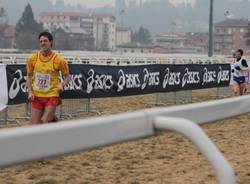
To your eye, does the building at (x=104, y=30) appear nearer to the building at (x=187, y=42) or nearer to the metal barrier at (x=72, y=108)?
the building at (x=187, y=42)

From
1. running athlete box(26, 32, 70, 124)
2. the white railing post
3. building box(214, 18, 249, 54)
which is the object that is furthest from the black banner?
building box(214, 18, 249, 54)

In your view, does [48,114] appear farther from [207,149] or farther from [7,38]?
[7,38]

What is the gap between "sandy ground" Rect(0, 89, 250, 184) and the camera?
6.30 m

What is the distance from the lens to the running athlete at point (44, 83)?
720 cm

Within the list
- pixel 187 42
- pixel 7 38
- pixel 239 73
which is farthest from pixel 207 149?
pixel 187 42

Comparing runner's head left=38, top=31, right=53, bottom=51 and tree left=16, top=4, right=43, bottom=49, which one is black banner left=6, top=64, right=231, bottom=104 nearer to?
runner's head left=38, top=31, right=53, bottom=51

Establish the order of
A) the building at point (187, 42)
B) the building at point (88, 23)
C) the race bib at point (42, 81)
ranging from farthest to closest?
the building at point (88, 23) < the building at point (187, 42) < the race bib at point (42, 81)

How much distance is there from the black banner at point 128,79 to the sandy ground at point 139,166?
10.8 feet

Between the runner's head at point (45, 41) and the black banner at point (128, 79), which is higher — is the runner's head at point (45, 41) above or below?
above

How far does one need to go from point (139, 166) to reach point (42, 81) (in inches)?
66.9

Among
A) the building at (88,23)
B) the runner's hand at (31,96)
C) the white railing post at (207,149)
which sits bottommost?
the runner's hand at (31,96)

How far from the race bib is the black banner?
11.7 feet

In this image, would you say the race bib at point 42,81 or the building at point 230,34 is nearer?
the race bib at point 42,81

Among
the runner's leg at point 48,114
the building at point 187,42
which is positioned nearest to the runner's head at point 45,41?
the runner's leg at point 48,114
